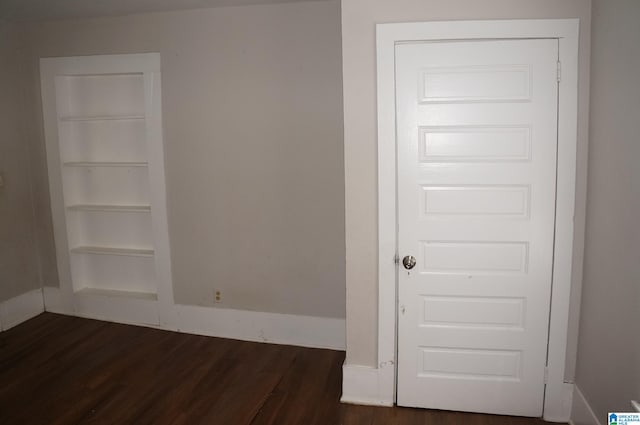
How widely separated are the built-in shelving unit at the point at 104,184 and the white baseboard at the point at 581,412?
3033 mm

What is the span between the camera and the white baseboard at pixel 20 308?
12.4 ft

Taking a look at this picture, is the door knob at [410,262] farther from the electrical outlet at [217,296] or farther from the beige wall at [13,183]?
the beige wall at [13,183]

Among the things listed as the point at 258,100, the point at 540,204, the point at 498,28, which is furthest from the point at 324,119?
the point at 540,204

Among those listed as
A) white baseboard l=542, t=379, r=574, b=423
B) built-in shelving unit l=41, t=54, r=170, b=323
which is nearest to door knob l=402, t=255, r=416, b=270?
white baseboard l=542, t=379, r=574, b=423

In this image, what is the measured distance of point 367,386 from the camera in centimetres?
266

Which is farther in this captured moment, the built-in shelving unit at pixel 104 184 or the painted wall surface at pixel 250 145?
the built-in shelving unit at pixel 104 184

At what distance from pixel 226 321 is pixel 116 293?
1.16m

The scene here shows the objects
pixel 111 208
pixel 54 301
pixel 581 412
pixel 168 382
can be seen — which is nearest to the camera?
pixel 581 412

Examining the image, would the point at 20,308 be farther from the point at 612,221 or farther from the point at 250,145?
the point at 612,221

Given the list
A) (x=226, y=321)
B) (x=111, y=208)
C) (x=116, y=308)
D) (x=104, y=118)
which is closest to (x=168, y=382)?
(x=226, y=321)

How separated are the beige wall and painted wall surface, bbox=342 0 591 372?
310 cm

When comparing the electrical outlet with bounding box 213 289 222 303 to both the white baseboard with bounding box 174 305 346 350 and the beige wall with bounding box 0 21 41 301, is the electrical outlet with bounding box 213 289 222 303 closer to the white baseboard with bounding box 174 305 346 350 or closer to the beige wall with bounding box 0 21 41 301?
the white baseboard with bounding box 174 305 346 350

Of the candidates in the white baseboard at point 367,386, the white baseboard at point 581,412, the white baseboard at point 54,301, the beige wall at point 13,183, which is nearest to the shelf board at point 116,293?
the white baseboard at point 54,301

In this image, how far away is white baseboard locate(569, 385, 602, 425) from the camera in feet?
7.27
